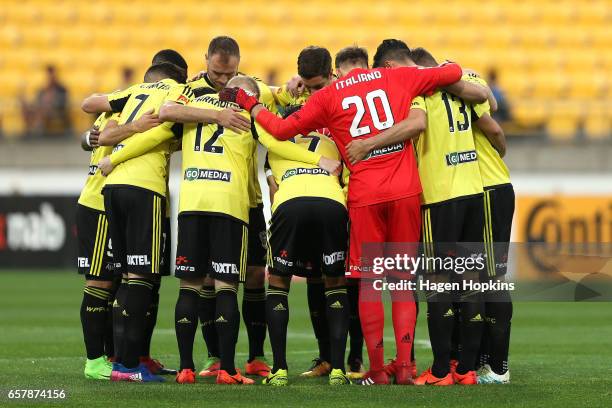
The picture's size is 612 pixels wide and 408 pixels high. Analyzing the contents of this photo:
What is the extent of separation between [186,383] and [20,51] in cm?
1746

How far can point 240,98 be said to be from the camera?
8.55 meters

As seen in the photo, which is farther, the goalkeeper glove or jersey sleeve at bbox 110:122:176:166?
jersey sleeve at bbox 110:122:176:166

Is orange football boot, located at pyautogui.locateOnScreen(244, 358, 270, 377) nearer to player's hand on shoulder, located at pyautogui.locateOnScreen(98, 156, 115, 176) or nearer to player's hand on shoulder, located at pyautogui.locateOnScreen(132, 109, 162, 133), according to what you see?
player's hand on shoulder, located at pyautogui.locateOnScreen(98, 156, 115, 176)

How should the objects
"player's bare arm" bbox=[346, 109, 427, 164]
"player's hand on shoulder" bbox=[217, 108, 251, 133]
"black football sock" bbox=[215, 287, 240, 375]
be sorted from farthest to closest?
"player's hand on shoulder" bbox=[217, 108, 251, 133]
"black football sock" bbox=[215, 287, 240, 375]
"player's bare arm" bbox=[346, 109, 427, 164]

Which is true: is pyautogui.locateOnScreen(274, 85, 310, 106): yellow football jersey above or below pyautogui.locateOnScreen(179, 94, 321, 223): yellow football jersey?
above

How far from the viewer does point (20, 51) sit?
80.5 ft

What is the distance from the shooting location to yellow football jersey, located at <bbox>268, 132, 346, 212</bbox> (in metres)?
8.34

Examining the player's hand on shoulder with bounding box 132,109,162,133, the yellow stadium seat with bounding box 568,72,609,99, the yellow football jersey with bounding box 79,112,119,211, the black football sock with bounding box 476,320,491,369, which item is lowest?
the black football sock with bounding box 476,320,491,369

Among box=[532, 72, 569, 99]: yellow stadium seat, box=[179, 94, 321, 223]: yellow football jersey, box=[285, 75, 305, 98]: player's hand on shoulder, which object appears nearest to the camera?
box=[179, 94, 321, 223]: yellow football jersey

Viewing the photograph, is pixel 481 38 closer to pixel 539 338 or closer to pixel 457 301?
pixel 539 338

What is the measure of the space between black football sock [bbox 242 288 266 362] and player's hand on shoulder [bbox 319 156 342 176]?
136 cm

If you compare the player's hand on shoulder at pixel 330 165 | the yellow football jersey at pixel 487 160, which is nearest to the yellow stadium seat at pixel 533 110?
the yellow football jersey at pixel 487 160

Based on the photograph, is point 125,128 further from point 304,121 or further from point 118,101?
point 304,121

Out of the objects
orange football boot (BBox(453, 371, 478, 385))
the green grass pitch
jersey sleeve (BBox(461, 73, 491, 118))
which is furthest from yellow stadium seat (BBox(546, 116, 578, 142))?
orange football boot (BBox(453, 371, 478, 385))
